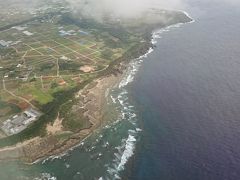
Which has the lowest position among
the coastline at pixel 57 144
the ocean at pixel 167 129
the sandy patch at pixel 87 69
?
the sandy patch at pixel 87 69

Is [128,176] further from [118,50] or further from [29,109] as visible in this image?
[118,50]

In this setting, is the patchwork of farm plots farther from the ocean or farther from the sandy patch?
the ocean

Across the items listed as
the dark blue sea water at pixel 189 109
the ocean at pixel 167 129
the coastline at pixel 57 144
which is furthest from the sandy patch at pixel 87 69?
the coastline at pixel 57 144

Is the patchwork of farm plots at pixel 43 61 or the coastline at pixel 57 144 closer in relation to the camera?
the coastline at pixel 57 144

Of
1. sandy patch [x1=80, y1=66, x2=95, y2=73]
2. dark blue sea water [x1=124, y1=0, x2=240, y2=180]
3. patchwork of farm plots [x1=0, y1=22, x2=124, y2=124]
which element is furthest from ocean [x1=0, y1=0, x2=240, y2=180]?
patchwork of farm plots [x1=0, y1=22, x2=124, y2=124]

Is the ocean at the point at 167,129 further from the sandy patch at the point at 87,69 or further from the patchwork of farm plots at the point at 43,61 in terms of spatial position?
the patchwork of farm plots at the point at 43,61

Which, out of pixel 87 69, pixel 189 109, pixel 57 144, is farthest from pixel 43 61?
pixel 189 109

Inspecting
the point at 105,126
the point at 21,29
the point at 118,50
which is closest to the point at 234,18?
the point at 118,50

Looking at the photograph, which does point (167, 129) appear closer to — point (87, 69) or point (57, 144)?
point (57, 144)
